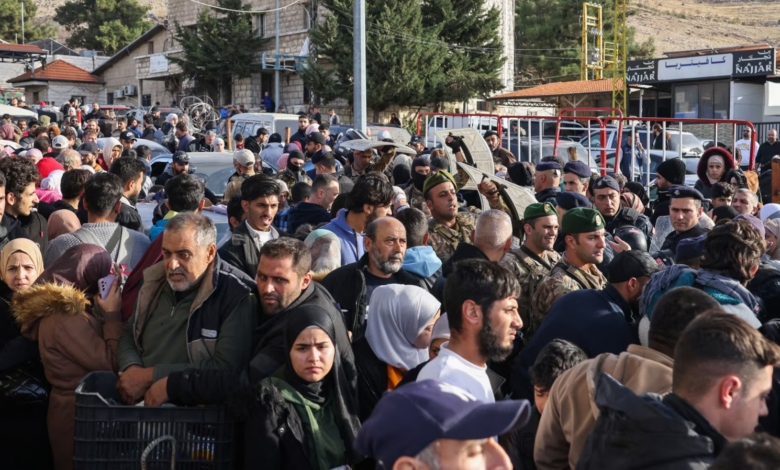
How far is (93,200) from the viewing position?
5590 millimetres

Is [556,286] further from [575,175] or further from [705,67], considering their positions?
[705,67]

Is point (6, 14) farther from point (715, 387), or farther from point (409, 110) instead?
point (715, 387)

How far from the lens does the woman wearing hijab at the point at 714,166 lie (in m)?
9.60

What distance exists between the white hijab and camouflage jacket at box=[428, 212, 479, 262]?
2158mm

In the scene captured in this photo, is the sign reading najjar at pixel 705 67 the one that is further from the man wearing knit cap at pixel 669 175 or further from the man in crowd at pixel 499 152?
the man wearing knit cap at pixel 669 175

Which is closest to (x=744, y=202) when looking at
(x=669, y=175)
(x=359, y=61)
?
(x=669, y=175)

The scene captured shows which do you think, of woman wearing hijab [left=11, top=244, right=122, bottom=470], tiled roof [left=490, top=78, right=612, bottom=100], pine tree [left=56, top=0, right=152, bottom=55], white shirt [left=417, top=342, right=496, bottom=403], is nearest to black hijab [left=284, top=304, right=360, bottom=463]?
white shirt [left=417, top=342, right=496, bottom=403]

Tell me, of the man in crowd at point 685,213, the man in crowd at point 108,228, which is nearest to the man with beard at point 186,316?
the man in crowd at point 108,228

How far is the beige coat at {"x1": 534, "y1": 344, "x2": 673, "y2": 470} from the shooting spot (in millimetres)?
3201

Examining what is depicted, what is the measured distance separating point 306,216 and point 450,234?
54.9 inches

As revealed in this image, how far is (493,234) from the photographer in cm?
565

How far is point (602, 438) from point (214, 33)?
45.6 m

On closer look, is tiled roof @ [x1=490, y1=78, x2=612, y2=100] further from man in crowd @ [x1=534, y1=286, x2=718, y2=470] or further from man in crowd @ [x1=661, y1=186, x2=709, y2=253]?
man in crowd @ [x1=534, y1=286, x2=718, y2=470]

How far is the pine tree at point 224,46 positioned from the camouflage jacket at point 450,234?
40.7 metres
